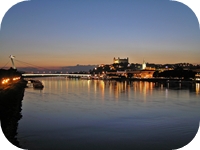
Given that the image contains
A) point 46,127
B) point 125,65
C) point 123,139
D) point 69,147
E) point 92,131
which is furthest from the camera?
point 125,65

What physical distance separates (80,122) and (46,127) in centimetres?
48

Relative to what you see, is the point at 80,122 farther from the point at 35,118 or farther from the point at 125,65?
the point at 125,65

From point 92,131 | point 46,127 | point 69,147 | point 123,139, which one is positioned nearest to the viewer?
point 69,147

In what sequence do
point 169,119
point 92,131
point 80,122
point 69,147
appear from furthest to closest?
point 169,119 < point 80,122 < point 92,131 < point 69,147

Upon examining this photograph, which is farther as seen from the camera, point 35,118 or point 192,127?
point 35,118

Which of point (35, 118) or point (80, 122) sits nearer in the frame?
point (80, 122)

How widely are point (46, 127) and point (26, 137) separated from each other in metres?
0.57

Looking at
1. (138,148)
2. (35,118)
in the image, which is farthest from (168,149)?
(35,118)

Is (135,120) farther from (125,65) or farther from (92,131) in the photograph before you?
(125,65)

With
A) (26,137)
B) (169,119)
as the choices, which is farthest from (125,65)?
(26,137)

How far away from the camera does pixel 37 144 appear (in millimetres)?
2707

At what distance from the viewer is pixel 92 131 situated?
3.25 m

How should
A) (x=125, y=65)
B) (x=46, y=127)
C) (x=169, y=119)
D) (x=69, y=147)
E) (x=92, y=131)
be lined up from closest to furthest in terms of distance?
(x=69, y=147), (x=92, y=131), (x=46, y=127), (x=169, y=119), (x=125, y=65)

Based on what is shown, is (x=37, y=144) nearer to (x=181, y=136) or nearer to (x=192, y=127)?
(x=181, y=136)
